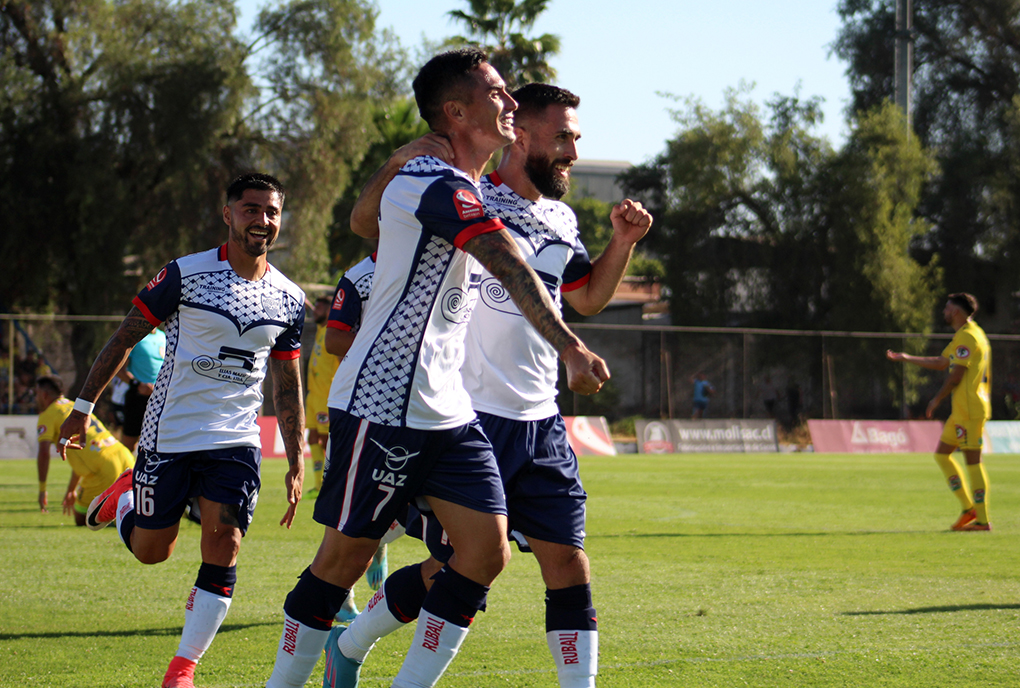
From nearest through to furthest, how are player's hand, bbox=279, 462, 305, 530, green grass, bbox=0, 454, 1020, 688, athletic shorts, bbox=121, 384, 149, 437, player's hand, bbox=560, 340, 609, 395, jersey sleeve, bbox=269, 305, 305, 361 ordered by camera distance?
player's hand, bbox=560, 340, 609, 395
green grass, bbox=0, 454, 1020, 688
player's hand, bbox=279, 462, 305, 530
jersey sleeve, bbox=269, 305, 305, 361
athletic shorts, bbox=121, 384, 149, 437

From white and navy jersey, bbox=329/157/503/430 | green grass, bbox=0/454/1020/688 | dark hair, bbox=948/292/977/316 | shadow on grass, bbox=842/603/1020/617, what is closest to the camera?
white and navy jersey, bbox=329/157/503/430

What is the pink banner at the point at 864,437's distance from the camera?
2898cm

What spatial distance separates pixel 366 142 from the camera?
31.0 metres

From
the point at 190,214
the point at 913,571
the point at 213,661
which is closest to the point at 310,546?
the point at 213,661

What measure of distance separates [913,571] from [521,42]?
87.3ft

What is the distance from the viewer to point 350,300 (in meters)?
6.66

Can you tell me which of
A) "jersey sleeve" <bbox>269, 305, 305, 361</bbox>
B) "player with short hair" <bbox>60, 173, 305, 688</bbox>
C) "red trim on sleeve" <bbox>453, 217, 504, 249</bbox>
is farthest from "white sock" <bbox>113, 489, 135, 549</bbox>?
"red trim on sleeve" <bbox>453, 217, 504, 249</bbox>

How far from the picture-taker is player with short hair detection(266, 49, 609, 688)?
338cm

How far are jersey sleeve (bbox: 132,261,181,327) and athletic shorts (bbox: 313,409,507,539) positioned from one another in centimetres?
190

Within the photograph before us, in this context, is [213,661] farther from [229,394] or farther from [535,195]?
[535,195]

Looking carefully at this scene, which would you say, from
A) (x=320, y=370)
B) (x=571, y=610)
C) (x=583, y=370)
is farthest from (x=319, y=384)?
(x=583, y=370)

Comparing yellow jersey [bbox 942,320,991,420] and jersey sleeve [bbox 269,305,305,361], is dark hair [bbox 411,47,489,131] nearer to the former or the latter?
jersey sleeve [bbox 269,305,305,361]

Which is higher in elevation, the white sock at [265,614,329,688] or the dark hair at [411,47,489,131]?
the dark hair at [411,47,489,131]

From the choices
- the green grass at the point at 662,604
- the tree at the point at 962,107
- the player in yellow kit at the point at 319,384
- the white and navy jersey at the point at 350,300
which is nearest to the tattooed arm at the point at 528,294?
the green grass at the point at 662,604
